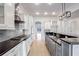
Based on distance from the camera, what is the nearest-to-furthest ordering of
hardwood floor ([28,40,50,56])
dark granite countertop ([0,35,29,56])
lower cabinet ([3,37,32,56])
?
1. dark granite countertop ([0,35,29,56])
2. lower cabinet ([3,37,32,56])
3. hardwood floor ([28,40,50,56])

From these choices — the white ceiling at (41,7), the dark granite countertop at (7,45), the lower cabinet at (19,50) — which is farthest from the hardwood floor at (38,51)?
the white ceiling at (41,7)

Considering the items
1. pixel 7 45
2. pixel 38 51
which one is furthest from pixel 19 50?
pixel 38 51

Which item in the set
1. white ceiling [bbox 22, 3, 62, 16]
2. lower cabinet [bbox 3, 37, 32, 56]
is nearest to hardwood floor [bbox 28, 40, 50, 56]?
lower cabinet [bbox 3, 37, 32, 56]

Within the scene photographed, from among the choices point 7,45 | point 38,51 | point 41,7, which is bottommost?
point 38,51

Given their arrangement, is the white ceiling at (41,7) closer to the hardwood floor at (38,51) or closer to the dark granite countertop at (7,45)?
the hardwood floor at (38,51)

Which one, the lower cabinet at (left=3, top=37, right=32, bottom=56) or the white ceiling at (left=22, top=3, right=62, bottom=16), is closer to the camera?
the lower cabinet at (left=3, top=37, right=32, bottom=56)

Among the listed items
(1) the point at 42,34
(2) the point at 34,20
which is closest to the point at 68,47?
(2) the point at 34,20

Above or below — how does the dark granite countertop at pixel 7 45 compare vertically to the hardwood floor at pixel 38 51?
above

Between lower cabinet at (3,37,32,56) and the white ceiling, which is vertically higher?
the white ceiling

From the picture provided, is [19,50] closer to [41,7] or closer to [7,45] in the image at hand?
[7,45]

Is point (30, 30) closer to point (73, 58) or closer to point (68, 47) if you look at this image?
point (68, 47)

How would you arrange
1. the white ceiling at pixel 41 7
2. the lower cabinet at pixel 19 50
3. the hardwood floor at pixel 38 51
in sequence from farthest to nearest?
1. the white ceiling at pixel 41 7
2. the hardwood floor at pixel 38 51
3. the lower cabinet at pixel 19 50

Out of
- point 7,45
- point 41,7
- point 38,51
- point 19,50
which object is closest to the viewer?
point 7,45

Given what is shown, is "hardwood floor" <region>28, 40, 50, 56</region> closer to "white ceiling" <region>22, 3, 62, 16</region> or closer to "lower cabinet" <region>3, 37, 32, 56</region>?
"lower cabinet" <region>3, 37, 32, 56</region>
